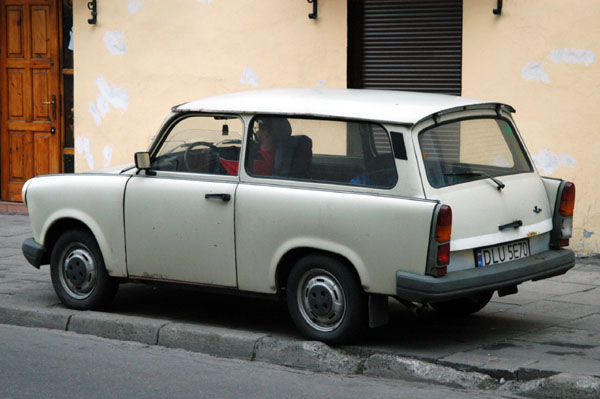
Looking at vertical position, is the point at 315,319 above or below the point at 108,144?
below

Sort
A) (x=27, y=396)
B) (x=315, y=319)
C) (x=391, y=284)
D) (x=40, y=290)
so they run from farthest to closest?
(x=40, y=290)
(x=315, y=319)
(x=391, y=284)
(x=27, y=396)

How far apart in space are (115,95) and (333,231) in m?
7.44

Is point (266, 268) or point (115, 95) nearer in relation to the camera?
point (266, 268)

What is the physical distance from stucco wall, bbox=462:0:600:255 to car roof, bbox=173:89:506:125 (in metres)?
3.50

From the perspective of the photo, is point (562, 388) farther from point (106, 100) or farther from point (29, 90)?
point (29, 90)

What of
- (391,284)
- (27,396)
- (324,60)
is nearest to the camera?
(27,396)

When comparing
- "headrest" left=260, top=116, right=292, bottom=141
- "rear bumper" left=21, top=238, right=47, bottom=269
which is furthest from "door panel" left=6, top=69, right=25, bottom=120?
"headrest" left=260, top=116, right=292, bottom=141

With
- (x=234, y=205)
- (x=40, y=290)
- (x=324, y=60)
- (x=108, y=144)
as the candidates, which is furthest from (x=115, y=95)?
(x=234, y=205)

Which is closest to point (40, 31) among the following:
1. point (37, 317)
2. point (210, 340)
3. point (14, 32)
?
point (14, 32)

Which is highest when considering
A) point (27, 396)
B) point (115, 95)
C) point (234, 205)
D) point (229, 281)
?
point (115, 95)

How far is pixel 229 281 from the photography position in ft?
23.8

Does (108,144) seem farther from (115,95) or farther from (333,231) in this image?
(333,231)

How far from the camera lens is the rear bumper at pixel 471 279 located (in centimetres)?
635

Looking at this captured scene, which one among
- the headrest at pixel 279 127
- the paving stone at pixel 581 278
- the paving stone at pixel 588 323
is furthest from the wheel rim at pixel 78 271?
the paving stone at pixel 581 278
